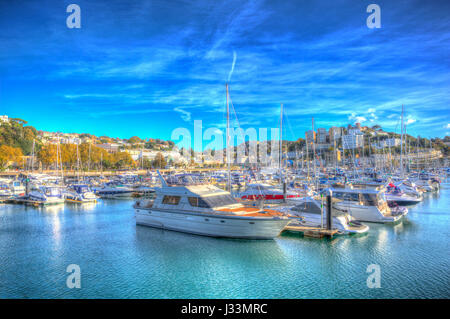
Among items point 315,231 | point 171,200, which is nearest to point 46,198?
point 171,200

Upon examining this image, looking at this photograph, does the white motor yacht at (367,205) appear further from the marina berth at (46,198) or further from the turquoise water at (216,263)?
the marina berth at (46,198)

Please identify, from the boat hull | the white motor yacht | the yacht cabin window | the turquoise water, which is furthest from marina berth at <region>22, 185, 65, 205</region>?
the white motor yacht

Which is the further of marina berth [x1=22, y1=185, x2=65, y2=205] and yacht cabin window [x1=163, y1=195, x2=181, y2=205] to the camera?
→ marina berth [x1=22, y1=185, x2=65, y2=205]

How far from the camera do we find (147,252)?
17125mm

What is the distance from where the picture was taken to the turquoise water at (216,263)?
12.3 m

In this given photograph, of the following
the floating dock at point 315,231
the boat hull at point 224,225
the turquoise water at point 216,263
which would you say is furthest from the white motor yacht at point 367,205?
the boat hull at point 224,225

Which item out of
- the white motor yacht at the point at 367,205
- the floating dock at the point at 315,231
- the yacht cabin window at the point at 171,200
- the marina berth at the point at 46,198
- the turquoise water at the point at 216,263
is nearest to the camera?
the turquoise water at the point at 216,263

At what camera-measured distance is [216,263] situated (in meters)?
15.1

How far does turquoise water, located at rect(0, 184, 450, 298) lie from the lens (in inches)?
484

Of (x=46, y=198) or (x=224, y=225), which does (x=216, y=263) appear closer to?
(x=224, y=225)

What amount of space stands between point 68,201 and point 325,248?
116 ft

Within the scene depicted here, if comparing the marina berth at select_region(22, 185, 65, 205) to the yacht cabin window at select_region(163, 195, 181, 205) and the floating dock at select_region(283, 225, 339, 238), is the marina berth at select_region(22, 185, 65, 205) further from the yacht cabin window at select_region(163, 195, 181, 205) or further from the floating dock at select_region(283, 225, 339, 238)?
the floating dock at select_region(283, 225, 339, 238)
